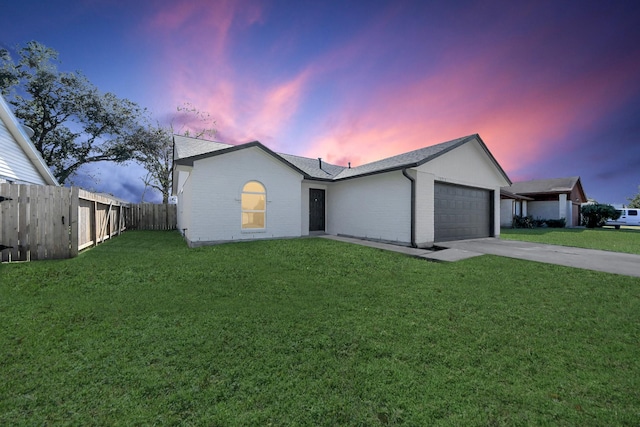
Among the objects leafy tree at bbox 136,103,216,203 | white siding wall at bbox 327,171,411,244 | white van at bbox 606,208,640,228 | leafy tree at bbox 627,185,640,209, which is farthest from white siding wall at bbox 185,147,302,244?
leafy tree at bbox 627,185,640,209

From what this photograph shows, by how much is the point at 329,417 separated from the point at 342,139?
52.1ft

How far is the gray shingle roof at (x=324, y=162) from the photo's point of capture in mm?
9305

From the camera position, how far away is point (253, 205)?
10430 millimetres

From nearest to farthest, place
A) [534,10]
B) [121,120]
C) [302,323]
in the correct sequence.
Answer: [302,323] < [534,10] < [121,120]

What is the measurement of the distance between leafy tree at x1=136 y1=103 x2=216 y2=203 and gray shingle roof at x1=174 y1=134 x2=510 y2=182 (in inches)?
499

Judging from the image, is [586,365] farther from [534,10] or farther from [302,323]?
[534,10]

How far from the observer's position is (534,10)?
27.7ft

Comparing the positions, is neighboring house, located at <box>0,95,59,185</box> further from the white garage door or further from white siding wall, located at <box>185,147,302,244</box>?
the white garage door

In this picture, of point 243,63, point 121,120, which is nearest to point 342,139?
point 243,63

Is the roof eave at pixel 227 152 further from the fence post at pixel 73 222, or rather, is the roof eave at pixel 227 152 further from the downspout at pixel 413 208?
the downspout at pixel 413 208

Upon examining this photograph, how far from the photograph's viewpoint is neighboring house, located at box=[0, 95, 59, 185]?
27.9ft

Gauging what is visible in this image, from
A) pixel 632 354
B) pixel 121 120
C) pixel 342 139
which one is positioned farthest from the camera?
pixel 121 120

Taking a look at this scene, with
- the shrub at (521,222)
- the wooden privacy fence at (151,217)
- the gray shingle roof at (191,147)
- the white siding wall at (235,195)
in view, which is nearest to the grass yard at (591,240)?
the shrub at (521,222)

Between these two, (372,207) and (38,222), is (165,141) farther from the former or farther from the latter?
(372,207)
